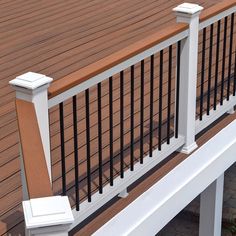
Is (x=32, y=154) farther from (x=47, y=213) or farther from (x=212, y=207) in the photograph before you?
(x=212, y=207)

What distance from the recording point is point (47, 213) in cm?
257

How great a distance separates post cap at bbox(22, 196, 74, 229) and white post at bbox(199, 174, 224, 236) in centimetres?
394

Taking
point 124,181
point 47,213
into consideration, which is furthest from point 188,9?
point 47,213

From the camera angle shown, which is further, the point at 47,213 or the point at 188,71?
the point at 188,71

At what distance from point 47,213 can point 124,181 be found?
6.05 feet

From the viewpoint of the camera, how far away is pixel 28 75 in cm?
340

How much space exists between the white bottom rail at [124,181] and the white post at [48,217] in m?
1.29

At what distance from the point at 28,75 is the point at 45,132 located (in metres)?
0.34

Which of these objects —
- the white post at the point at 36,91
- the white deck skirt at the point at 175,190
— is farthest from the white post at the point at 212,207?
the white post at the point at 36,91

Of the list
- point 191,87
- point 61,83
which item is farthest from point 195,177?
point 61,83

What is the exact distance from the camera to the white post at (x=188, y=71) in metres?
4.69

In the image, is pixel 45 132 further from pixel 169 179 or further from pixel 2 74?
pixel 2 74

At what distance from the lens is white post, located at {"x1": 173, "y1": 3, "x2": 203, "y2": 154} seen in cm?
469

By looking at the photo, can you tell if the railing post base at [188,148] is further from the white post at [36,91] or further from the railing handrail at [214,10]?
the white post at [36,91]
